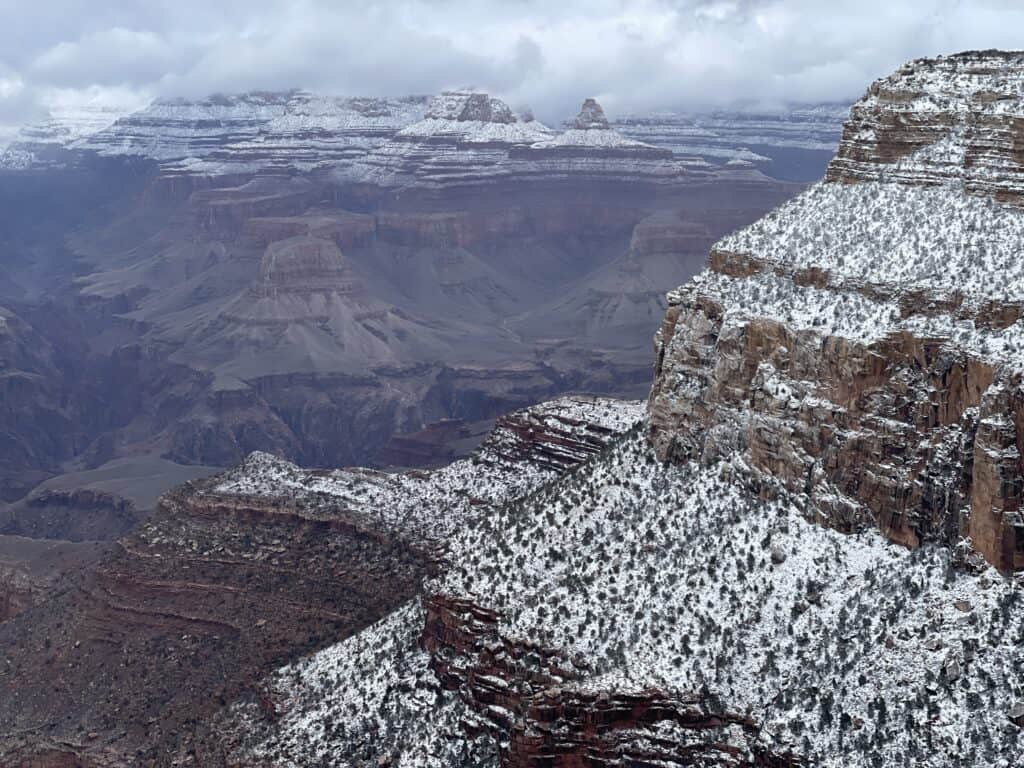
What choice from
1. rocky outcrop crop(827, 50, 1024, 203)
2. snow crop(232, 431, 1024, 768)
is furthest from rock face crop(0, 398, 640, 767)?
rocky outcrop crop(827, 50, 1024, 203)

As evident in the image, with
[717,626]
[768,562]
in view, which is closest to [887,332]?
[768,562]

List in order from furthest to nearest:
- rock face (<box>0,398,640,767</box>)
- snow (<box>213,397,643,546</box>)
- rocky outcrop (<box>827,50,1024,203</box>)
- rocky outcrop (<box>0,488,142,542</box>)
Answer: rocky outcrop (<box>0,488,142,542</box>) → snow (<box>213,397,643,546</box>) → rock face (<box>0,398,640,767</box>) → rocky outcrop (<box>827,50,1024,203</box>)

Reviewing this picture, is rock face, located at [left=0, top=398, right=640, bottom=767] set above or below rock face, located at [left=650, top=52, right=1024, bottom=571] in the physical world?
below

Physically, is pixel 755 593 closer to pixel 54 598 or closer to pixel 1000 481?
pixel 1000 481

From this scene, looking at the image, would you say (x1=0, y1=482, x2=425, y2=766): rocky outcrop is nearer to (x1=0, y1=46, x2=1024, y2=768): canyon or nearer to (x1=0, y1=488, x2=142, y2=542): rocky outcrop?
(x1=0, y1=46, x2=1024, y2=768): canyon

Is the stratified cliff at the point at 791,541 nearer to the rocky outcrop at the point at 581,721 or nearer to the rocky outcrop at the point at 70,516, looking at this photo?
the rocky outcrop at the point at 581,721

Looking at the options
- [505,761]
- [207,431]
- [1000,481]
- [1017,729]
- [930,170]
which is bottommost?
[207,431]

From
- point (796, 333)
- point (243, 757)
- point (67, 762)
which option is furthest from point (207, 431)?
point (796, 333)

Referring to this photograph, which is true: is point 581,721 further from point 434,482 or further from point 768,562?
point 434,482
